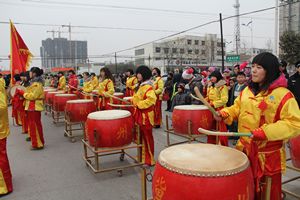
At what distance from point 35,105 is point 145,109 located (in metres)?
2.11

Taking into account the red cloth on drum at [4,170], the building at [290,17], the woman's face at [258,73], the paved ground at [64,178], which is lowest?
the paved ground at [64,178]

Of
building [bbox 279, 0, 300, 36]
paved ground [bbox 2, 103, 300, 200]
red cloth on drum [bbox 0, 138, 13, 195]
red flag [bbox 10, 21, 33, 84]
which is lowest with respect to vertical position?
paved ground [bbox 2, 103, 300, 200]

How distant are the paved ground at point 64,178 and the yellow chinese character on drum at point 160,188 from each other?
1282 millimetres

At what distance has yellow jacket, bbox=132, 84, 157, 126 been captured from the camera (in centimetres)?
348

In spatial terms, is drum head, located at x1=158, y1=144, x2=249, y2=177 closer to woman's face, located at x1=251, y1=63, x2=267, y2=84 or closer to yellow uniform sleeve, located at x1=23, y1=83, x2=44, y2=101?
woman's face, located at x1=251, y1=63, x2=267, y2=84

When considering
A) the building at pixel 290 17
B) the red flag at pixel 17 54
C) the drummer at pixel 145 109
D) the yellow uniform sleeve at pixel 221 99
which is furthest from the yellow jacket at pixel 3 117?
the building at pixel 290 17

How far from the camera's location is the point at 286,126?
66.2 inches

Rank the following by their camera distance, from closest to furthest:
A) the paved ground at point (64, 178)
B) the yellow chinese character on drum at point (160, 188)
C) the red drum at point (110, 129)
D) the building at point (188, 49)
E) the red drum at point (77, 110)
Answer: the yellow chinese character on drum at point (160, 188) → the paved ground at point (64, 178) → the red drum at point (110, 129) → the red drum at point (77, 110) → the building at point (188, 49)

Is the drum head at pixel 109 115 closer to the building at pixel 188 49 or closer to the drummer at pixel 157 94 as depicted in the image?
the drummer at pixel 157 94

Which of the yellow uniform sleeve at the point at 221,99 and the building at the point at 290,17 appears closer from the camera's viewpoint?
the yellow uniform sleeve at the point at 221,99

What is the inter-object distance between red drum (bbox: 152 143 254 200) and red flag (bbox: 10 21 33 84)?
16.3ft

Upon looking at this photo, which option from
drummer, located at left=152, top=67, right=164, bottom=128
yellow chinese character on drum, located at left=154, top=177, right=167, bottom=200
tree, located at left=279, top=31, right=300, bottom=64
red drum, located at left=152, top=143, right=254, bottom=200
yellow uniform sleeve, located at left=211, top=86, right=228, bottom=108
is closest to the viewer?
red drum, located at left=152, top=143, right=254, bottom=200

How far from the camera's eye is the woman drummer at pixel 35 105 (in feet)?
15.3

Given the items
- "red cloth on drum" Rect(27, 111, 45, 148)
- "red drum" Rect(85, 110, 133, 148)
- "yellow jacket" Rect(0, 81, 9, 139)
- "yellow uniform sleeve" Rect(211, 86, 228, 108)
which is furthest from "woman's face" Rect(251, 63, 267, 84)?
"red cloth on drum" Rect(27, 111, 45, 148)
